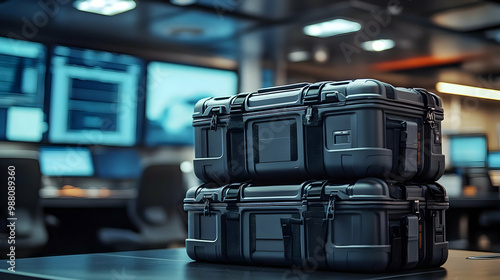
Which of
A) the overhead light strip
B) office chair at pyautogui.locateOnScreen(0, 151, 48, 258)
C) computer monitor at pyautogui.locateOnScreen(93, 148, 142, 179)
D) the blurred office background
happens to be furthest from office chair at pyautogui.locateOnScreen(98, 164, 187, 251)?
the overhead light strip

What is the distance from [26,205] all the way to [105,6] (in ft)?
6.88

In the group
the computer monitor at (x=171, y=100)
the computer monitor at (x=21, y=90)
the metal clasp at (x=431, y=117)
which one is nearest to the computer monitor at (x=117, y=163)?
the computer monitor at (x=171, y=100)

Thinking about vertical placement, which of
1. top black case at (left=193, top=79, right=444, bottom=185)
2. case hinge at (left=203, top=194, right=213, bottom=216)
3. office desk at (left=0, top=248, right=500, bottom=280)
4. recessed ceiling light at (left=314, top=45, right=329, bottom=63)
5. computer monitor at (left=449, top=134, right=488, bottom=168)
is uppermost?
recessed ceiling light at (left=314, top=45, right=329, bottom=63)

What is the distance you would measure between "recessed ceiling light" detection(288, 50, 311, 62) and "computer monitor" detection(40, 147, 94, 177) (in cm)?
324

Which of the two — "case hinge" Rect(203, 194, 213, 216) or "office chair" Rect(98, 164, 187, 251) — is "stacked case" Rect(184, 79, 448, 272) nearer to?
"case hinge" Rect(203, 194, 213, 216)

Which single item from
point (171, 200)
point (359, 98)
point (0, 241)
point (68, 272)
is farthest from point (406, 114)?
point (171, 200)

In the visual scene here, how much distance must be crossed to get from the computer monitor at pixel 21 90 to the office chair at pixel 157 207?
1.35 m

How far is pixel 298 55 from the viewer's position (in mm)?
8289

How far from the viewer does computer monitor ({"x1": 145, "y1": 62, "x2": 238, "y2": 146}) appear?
23.2 feet

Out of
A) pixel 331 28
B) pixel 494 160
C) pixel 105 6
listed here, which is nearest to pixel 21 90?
pixel 105 6

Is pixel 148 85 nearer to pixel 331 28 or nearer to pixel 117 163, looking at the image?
pixel 117 163

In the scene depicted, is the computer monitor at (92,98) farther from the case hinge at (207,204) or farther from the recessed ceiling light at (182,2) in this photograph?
the case hinge at (207,204)

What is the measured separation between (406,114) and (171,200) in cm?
375

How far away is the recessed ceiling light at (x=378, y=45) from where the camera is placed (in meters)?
7.52
